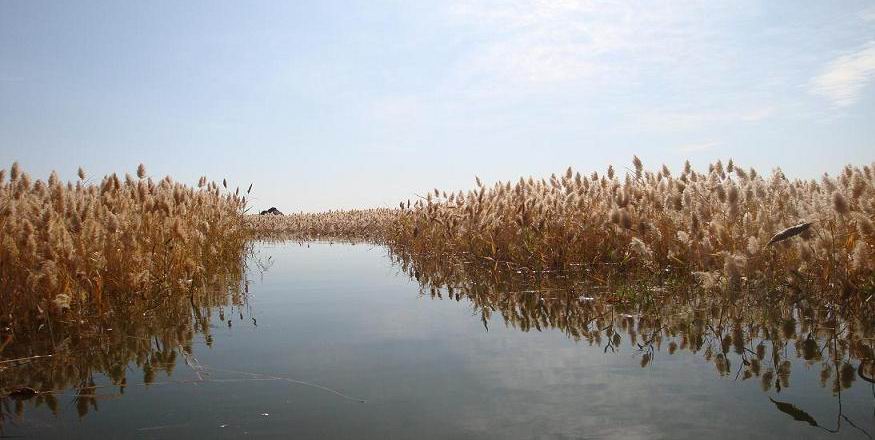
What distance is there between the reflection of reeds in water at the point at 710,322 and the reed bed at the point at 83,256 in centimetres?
278

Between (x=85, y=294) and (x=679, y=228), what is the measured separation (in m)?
5.99

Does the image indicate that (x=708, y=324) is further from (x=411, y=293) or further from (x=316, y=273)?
(x=316, y=273)

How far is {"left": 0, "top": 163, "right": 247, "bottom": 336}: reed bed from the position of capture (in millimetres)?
4355

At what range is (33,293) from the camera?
14.4 ft

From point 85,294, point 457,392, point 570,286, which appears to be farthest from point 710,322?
point 85,294

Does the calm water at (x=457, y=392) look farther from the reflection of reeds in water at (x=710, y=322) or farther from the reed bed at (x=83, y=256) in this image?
the reed bed at (x=83, y=256)

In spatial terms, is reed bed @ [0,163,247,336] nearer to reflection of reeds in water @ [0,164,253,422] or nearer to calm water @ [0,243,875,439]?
reflection of reeds in water @ [0,164,253,422]

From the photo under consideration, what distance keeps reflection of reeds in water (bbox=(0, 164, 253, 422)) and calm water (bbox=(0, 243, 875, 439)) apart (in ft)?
0.59

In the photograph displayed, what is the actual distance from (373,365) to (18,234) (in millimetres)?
3010

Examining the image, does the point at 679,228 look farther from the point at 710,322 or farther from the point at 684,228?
the point at 710,322

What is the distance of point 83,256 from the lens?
4.78 m

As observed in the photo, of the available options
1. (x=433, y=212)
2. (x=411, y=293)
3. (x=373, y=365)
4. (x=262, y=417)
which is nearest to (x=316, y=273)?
(x=411, y=293)

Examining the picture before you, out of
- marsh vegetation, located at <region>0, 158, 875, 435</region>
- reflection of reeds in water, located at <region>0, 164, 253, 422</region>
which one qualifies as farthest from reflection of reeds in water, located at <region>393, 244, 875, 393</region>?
reflection of reeds in water, located at <region>0, 164, 253, 422</region>

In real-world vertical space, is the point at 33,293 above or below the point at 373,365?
above
